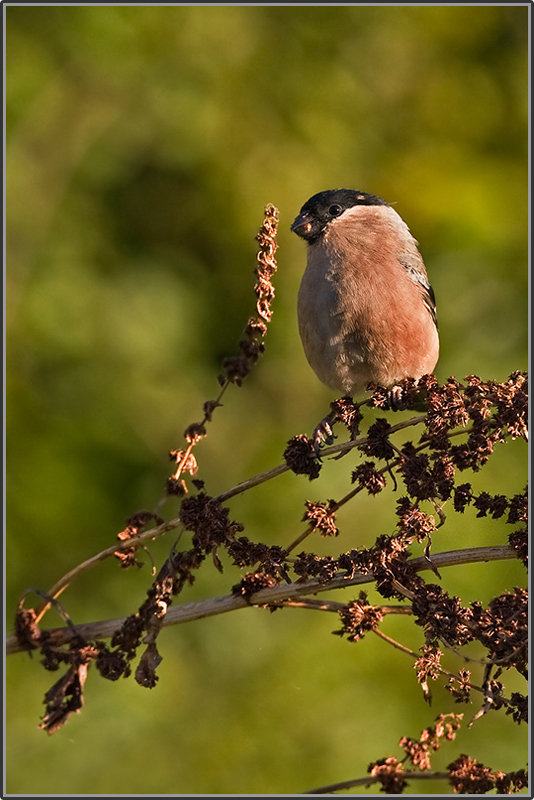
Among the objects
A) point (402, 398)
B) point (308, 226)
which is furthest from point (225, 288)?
point (402, 398)

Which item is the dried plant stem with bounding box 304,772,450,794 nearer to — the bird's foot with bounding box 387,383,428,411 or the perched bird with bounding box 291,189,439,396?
the bird's foot with bounding box 387,383,428,411

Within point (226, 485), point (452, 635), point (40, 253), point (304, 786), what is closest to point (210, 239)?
point (40, 253)

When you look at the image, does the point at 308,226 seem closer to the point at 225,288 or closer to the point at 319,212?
the point at 319,212

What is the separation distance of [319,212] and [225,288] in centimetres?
128

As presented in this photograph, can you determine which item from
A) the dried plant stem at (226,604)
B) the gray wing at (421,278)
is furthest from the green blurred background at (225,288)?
the dried plant stem at (226,604)

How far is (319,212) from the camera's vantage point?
506 centimetres

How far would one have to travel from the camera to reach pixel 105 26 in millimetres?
6539

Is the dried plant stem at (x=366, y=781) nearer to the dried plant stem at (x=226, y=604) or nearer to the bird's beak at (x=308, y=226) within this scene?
the dried plant stem at (x=226, y=604)

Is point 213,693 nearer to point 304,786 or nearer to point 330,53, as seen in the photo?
point 304,786

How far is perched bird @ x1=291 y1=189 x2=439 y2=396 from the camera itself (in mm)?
4707

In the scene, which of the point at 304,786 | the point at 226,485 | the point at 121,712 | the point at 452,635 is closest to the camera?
the point at 452,635

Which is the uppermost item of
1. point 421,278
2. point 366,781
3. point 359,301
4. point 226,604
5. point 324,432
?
point 421,278

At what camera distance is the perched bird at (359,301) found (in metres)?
4.71

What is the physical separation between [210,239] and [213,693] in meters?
3.00
